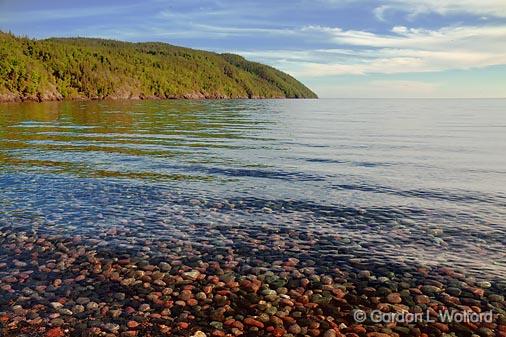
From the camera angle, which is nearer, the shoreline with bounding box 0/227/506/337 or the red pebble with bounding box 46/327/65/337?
the red pebble with bounding box 46/327/65/337

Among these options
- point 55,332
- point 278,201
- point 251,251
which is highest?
point 278,201

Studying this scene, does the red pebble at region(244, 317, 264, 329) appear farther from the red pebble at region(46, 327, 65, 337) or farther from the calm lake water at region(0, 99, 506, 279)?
the red pebble at region(46, 327, 65, 337)

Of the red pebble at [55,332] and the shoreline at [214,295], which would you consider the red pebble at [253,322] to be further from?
the red pebble at [55,332]

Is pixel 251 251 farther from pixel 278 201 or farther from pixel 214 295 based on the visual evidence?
pixel 278 201

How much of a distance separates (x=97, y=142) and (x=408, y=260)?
104ft

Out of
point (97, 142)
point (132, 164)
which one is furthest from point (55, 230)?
point (97, 142)

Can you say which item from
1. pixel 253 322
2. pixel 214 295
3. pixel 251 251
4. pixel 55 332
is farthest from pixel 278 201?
pixel 55 332

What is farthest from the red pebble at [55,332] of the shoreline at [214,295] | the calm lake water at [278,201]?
the calm lake water at [278,201]

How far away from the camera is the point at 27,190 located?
18.5 metres

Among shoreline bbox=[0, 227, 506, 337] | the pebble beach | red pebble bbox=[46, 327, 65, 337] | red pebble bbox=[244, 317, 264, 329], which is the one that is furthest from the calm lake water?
red pebble bbox=[46, 327, 65, 337]

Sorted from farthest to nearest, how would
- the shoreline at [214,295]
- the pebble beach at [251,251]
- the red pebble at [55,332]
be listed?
the pebble beach at [251,251], the shoreline at [214,295], the red pebble at [55,332]

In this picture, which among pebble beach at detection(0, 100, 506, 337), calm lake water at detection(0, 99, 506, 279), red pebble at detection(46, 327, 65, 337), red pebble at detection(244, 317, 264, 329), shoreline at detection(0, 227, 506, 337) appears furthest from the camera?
calm lake water at detection(0, 99, 506, 279)

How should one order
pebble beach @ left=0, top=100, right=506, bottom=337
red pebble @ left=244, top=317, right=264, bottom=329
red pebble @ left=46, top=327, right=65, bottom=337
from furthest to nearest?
pebble beach @ left=0, top=100, right=506, bottom=337
red pebble @ left=244, top=317, right=264, bottom=329
red pebble @ left=46, top=327, right=65, bottom=337

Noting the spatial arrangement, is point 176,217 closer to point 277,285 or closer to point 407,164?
point 277,285
